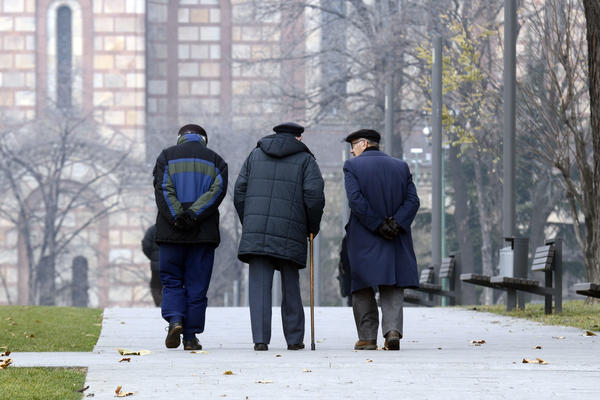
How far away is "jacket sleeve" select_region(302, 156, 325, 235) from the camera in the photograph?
11711 mm

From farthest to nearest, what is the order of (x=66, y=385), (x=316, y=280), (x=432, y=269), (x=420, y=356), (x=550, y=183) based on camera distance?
(x=316, y=280) < (x=550, y=183) < (x=432, y=269) < (x=420, y=356) < (x=66, y=385)

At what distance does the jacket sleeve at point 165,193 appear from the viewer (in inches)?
460

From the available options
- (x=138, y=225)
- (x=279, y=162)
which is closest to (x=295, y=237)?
(x=279, y=162)

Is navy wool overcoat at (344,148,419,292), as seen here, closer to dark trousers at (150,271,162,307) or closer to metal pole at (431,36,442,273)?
dark trousers at (150,271,162,307)

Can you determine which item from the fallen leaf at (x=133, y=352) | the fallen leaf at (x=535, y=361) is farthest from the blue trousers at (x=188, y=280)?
the fallen leaf at (x=535, y=361)

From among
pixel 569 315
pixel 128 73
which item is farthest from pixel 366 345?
pixel 128 73

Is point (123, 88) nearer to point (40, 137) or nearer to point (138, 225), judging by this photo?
point (138, 225)

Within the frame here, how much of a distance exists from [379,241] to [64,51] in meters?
63.8

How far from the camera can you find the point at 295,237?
11.7 metres

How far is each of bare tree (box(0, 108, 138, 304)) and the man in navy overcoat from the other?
42.0m

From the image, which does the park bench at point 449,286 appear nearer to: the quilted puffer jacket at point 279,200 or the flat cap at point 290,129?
the flat cap at point 290,129

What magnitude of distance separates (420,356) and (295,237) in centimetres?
152

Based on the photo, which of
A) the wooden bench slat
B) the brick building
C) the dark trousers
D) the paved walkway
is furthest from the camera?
the brick building

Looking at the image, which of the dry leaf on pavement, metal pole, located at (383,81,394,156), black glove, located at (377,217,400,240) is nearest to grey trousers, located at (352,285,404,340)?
black glove, located at (377,217,400,240)
